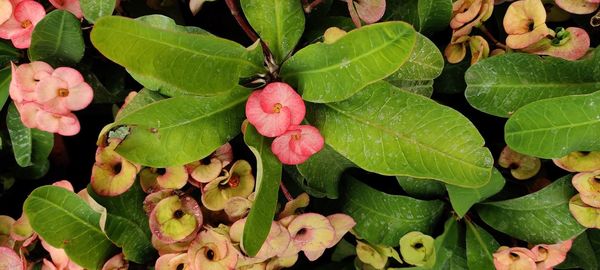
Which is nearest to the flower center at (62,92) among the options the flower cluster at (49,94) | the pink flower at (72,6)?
the flower cluster at (49,94)

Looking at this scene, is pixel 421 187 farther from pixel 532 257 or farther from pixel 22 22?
pixel 22 22

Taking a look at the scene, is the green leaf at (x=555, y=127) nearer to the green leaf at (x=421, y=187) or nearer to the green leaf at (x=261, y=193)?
the green leaf at (x=421, y=187)

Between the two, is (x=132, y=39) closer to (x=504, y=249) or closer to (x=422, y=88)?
(x=422, y=88)

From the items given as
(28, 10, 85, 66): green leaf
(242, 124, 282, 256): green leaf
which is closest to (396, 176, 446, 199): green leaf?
(242, 124, 282, 256): green leaf

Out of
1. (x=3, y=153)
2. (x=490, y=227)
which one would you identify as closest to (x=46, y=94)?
(x=3, y=153)

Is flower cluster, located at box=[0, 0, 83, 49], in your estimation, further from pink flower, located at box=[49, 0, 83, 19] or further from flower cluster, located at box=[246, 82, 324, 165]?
flower cluster, located at box=[246, 82, 324, 165]

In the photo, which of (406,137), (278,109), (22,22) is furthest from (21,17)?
(406,137)
